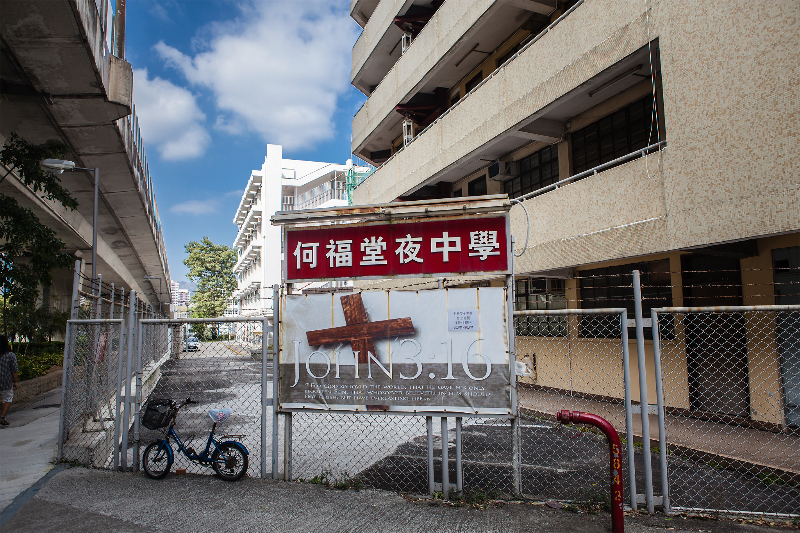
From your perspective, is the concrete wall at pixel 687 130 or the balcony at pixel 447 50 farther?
the balcony at pixel 447 50

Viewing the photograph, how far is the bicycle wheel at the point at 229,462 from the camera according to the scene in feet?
18.2

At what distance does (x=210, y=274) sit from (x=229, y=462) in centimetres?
6477

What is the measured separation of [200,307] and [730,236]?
212 ft

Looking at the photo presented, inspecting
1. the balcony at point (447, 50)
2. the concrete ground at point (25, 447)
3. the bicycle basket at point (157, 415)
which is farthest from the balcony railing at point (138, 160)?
the balcony at point (447, 50)

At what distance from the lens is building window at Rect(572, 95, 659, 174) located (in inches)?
378

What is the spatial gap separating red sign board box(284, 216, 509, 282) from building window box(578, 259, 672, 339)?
15.7 feet

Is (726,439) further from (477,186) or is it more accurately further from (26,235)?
(26,235)

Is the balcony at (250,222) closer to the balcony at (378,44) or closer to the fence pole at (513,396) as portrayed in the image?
the balcony at (378,44)

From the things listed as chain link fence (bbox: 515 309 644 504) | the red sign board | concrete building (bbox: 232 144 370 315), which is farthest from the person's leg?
concrete building (bbox: 232 144 370 315)

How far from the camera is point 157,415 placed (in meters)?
5.69

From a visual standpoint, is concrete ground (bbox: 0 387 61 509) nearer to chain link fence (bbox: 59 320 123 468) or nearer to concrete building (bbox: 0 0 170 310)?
chain link fence (bbox: 59 320 123 468)

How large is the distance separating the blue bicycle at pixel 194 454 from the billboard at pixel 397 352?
0.72 metres

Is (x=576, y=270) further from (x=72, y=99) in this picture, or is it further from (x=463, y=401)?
(x=72, y=99)

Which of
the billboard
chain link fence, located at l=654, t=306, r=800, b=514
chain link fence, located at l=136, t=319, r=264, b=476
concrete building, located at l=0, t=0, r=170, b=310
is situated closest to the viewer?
the billboard
